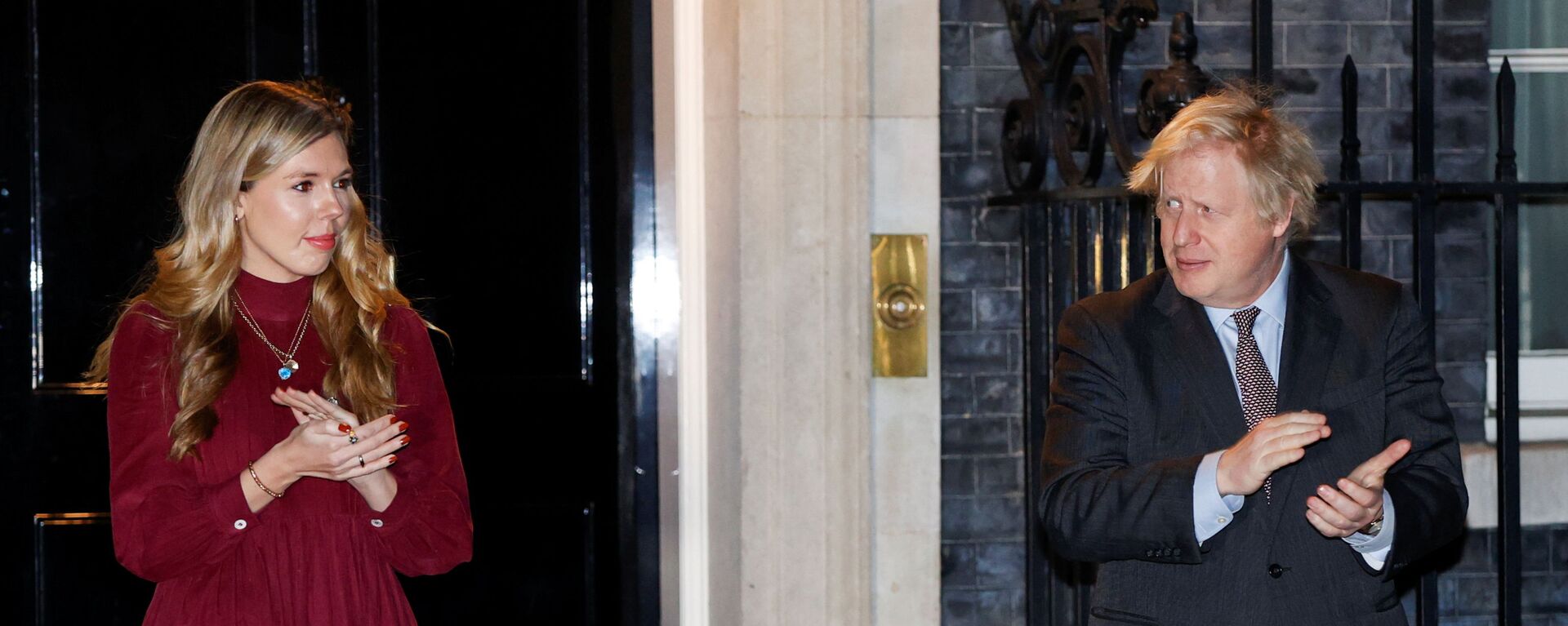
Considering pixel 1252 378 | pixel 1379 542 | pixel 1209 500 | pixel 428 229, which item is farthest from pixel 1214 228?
pixel 428 229

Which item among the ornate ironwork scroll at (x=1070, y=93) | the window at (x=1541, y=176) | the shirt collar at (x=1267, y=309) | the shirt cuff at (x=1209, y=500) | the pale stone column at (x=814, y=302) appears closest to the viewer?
the shirt cuff at (x=1209, y=500)

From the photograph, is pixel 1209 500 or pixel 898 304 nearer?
pixel 1209 500

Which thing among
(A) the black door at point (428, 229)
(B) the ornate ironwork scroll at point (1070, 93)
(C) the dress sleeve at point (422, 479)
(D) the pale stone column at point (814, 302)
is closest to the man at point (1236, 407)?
(B) the ornate ironwork scroll at point (1070, 93)

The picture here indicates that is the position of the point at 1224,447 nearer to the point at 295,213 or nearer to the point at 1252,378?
the point at 1252,378

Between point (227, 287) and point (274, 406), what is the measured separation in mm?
210

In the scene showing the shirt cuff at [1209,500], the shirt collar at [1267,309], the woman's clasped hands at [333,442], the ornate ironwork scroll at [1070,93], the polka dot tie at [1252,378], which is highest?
the ornate ironwork scroll at [1070,93]

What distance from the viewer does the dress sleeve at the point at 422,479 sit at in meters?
2.40

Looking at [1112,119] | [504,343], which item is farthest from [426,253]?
[1112,119]

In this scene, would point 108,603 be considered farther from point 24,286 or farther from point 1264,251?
point 1264,251

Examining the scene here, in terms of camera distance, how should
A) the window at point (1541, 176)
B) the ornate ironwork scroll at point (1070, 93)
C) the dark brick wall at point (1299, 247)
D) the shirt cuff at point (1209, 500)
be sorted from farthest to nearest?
the window at point (1541, 176) < the dark brick wall at point (1299, 247) < the ornate ironwork scroll at point (1070, 93) < the shirt cuff at point (1209, 500)

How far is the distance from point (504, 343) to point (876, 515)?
3.42ft

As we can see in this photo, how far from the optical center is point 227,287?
92.4 inches

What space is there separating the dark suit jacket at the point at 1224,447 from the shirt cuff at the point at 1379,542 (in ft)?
0.04

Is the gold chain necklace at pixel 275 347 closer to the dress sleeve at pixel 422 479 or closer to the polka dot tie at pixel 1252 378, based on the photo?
the dress sleeve at pixel 422 479
